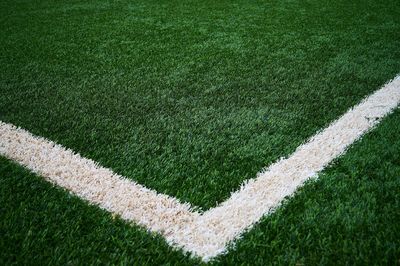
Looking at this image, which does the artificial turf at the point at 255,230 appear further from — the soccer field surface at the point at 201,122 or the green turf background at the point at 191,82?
the green turf background at the point at 191,82

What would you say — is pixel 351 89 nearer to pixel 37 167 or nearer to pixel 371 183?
pixel 371 183

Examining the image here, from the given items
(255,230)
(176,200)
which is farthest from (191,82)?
(255,230)

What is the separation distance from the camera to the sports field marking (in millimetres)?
1440

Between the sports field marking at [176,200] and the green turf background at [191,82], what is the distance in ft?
0.21

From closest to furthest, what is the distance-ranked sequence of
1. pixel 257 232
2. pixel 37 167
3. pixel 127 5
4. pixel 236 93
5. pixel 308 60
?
pixel 257 232
pixel 37 167
pixel 236 93
pixel 308 60
pixel 127 5

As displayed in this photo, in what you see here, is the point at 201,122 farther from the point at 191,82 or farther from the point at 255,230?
the point at 255,230

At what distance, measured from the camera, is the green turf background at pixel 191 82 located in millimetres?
1892

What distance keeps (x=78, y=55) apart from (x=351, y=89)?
2245 millimetres

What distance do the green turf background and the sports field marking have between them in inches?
2.6

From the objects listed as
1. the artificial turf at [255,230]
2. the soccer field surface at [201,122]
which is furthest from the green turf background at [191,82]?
the artificial turf at [255,230]

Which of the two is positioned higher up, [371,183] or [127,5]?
[371,183]

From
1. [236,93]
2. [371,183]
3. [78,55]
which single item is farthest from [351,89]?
[78,55]

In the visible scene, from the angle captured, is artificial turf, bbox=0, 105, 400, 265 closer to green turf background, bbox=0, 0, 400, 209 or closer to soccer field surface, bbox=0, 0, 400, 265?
soccer field surface, bbox=0, 0, 400, 265

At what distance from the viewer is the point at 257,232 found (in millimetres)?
1421
